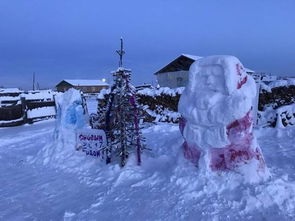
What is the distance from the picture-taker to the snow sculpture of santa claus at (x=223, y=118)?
170 inches

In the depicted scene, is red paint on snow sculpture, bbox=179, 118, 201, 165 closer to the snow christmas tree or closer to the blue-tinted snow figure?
the snow christmas tree

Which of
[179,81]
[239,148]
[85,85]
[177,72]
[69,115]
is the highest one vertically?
[85,85]

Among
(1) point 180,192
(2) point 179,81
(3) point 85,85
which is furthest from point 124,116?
(3) point 85,85

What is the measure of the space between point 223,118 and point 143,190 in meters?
1.78

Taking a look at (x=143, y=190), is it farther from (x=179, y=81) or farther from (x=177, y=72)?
(x=177, y=72)

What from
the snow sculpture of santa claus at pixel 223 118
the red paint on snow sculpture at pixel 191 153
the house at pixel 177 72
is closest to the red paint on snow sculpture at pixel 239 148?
the snow sculpture of santa claus at pixel 223 118

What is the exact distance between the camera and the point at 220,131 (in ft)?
14.5

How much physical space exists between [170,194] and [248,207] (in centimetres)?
116

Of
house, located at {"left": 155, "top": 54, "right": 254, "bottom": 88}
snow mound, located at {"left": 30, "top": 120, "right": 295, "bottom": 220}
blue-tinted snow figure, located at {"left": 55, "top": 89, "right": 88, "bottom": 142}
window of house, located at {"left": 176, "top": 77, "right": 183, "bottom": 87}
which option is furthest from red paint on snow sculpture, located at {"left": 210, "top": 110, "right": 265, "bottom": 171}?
window of house, located at {"left": 176, "top": 77, "right": 183, "bottom": 87}

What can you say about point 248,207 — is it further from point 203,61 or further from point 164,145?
point 164,145

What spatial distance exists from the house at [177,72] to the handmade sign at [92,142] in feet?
61.6

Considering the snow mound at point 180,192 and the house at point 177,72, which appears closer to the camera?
the snow mound at point 180,192

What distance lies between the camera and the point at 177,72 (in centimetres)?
2603

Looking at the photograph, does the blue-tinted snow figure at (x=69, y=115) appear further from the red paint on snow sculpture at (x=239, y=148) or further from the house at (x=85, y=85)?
the house at (x=85, y=85)
